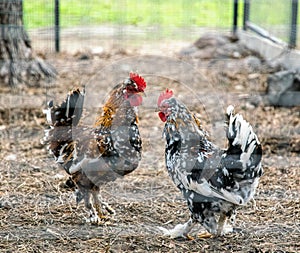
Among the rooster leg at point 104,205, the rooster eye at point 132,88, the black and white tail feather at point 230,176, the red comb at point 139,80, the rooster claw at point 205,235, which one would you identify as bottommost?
the rooster claw at point 205,235

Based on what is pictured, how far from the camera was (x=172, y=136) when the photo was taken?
3568 mm

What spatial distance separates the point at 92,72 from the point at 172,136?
449 centimetres

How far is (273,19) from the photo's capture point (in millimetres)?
8469

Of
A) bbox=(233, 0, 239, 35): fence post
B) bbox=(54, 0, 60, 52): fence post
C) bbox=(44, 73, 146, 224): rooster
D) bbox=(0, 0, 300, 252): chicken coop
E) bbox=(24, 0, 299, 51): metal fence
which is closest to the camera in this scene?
bbox=(0, 0, 300, 252): chicken coop

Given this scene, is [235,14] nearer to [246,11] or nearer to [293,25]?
[246,11]

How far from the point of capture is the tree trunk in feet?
22.8

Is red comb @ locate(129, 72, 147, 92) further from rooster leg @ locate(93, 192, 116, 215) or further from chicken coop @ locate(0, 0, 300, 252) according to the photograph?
rooster leg @ locate(93, 192, 116, 215)

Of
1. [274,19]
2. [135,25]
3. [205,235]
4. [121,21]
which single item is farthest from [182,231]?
[135,25]

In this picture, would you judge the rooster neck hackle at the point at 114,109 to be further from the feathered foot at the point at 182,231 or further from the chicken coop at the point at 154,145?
the feathered foot at the point at 182,231

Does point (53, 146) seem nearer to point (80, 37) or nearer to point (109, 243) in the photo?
point (109, 243)

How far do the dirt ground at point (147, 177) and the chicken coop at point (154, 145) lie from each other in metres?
0.01

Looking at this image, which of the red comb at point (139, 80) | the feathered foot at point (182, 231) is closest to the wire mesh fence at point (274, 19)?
the red comb at point (139, 80)

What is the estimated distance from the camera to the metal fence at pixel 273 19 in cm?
775

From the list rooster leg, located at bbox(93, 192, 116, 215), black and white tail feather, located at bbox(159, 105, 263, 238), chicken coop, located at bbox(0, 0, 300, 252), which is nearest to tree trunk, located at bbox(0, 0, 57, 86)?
chicken coop, located at bbox(0, 0, 300, 252)
